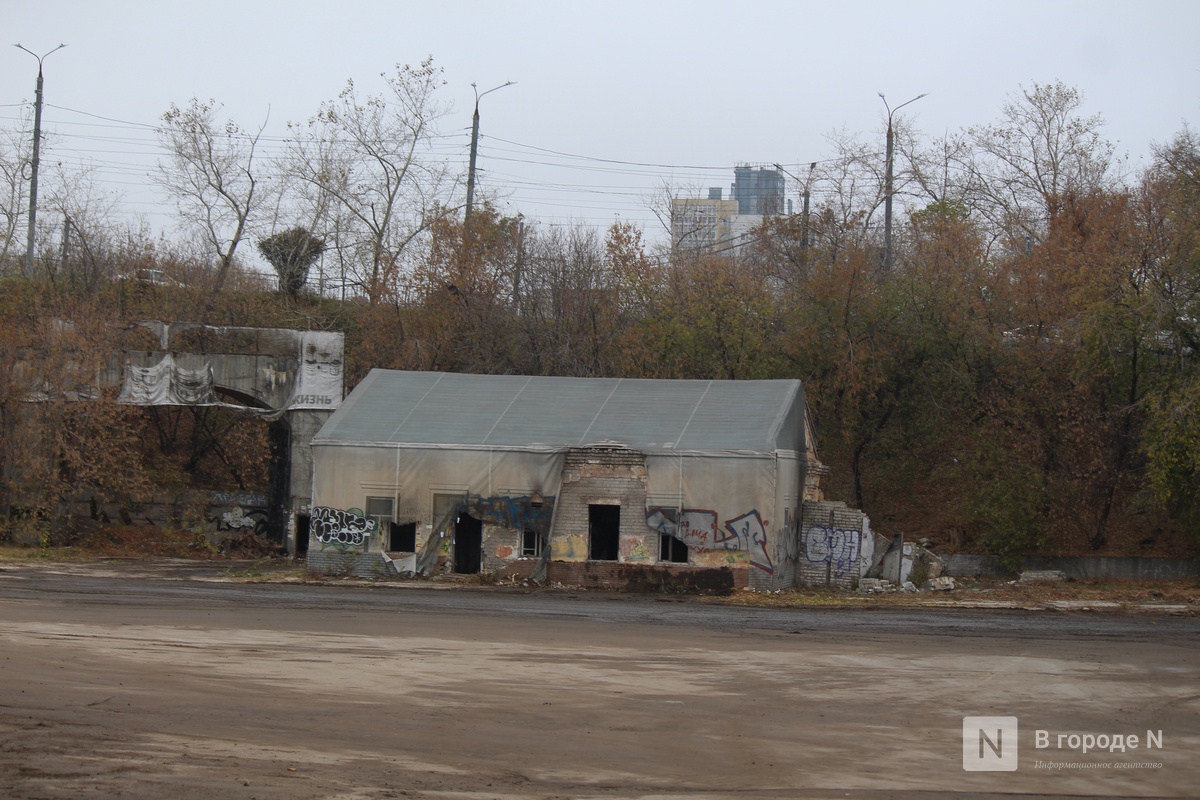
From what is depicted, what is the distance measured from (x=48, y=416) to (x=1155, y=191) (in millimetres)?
34973

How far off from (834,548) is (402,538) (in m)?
10.3

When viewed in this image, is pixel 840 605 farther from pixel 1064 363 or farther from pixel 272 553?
pixel 272 553

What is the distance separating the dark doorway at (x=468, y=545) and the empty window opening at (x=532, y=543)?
136cm

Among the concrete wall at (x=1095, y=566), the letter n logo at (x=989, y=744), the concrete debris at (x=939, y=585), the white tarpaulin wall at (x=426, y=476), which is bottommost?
the letter n logo at (x=989, y=744)

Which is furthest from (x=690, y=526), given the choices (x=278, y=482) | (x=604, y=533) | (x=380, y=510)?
(x=278, y=482)

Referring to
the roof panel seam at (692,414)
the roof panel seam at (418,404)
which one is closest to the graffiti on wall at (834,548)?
the roof panel seam at (692,414)

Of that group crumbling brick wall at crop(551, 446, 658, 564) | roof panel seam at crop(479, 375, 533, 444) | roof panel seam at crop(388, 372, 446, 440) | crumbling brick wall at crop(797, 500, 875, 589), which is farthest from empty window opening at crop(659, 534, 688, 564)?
roof panel seam at crop(388, 372, 446, 440)

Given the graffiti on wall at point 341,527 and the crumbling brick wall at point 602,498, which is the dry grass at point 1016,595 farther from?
the graffiti on wall at point 341,527

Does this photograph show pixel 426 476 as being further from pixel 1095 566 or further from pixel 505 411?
pixel 1095 566

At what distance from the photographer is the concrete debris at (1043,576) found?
2874 cm

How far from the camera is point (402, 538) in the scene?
27.4m

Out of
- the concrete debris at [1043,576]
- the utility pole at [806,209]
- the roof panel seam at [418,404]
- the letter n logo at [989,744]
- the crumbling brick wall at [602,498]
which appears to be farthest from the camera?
the utility pole at [806,209]

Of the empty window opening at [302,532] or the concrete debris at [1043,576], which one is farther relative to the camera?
the empty window opening at [302,532]

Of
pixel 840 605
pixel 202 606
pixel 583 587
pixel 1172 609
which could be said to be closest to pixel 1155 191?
pixel 1172 609
